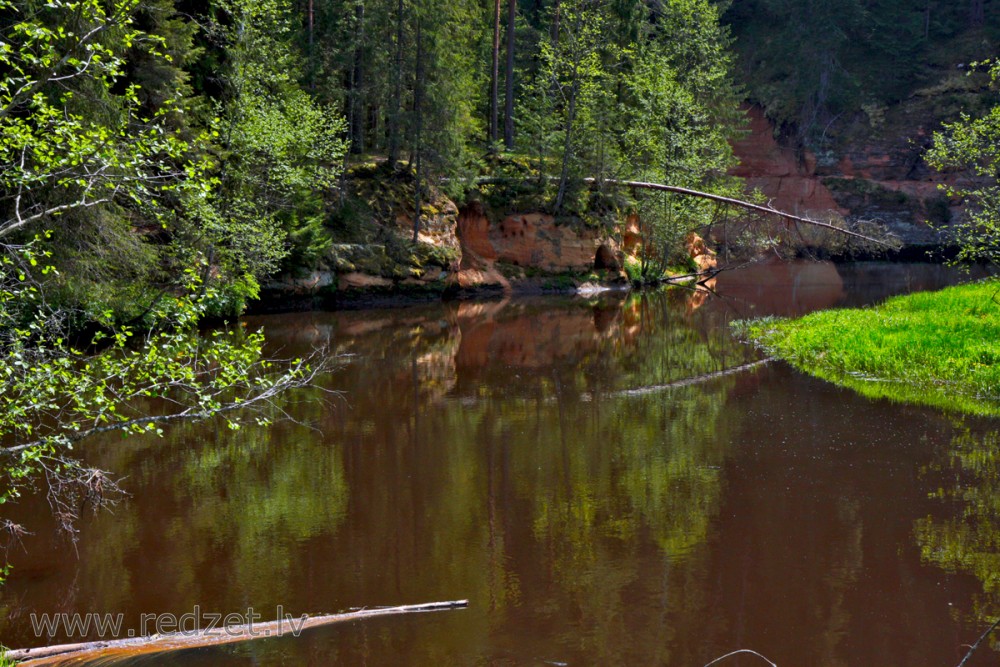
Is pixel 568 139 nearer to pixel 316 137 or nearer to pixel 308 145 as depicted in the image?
pixel 316 137

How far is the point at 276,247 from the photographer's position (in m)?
27.6

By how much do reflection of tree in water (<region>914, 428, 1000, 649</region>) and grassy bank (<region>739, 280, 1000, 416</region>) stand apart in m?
2.75

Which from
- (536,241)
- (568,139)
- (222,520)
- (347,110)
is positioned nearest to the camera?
(222,520)

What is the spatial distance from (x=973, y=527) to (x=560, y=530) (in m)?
4.38

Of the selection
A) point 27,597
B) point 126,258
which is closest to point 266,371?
point 126,258

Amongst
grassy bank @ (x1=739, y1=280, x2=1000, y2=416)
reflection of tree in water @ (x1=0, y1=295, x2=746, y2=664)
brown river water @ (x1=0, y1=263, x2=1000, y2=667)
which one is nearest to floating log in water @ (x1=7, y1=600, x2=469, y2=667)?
brown river water @ (x1=0, y1=263, x2=1000, y2=667)

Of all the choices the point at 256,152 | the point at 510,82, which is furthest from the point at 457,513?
the point at 510,82

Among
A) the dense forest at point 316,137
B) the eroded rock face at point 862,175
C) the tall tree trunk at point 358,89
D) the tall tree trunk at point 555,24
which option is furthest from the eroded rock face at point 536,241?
the eroded rock face at point 862,175

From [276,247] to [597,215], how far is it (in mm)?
17225

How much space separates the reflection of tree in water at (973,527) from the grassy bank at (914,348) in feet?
9.01

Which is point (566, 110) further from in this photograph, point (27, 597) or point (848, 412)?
point (27, 597)

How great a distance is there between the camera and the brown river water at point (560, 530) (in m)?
7.29

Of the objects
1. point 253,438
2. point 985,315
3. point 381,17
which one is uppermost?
point 381,17

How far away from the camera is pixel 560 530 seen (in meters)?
9.73
